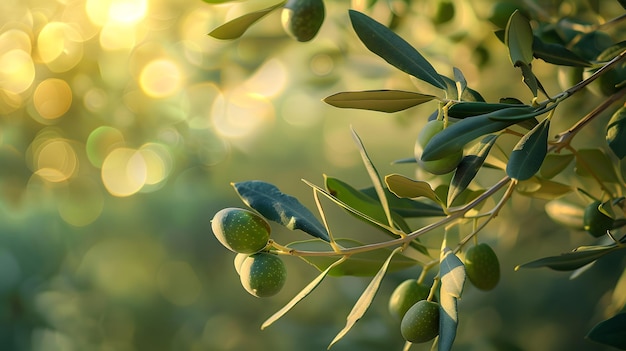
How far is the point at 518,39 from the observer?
0.49 meters

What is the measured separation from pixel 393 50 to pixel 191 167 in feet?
4.66

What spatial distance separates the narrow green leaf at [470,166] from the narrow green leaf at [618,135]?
0.12m

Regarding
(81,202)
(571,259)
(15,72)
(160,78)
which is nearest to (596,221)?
(571,259)

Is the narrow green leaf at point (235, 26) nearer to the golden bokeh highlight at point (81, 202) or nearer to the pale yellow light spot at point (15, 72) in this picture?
the pale yellow light spot at point (15, 72)

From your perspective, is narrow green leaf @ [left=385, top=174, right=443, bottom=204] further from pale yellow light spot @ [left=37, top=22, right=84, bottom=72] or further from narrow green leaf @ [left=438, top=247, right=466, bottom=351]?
pale yellow light spot @ [left=37, top=22, right=84, bottom=72]

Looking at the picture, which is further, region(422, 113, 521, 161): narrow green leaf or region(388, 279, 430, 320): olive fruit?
region(388, 279, 430, 320): olive fruit

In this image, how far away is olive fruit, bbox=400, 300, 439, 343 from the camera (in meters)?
0.47

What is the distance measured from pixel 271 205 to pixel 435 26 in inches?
21.2

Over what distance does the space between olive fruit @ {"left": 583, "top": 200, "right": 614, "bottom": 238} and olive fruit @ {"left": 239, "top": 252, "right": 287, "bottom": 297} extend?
269 millimetres

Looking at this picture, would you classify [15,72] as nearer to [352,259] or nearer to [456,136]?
[352,259]

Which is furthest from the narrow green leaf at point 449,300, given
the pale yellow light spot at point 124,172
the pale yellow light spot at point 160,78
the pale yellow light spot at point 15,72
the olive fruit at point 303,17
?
the pale yellow light spot at point 124,172

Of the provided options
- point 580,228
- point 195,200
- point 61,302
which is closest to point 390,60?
point 580,228

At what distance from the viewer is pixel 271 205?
0.50 metres

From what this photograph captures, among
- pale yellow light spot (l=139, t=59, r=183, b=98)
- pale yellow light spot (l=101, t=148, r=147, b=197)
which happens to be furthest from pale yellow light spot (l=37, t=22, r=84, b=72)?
pale yellow light spot (l=101, t=148, r=147, b=197)
